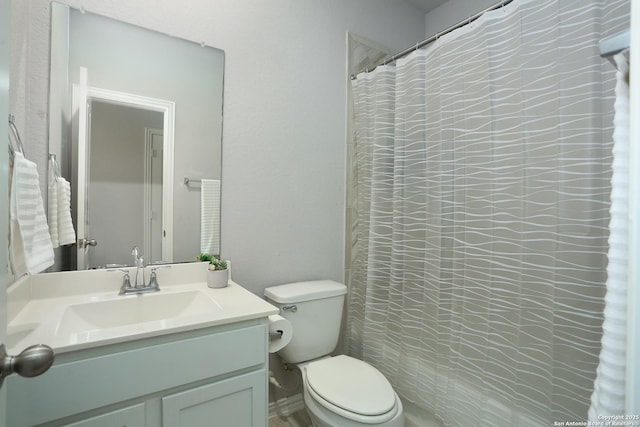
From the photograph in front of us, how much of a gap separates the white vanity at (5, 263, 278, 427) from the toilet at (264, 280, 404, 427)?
11.0 inches

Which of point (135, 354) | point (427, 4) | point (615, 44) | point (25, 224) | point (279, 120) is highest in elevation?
point (427, 4)

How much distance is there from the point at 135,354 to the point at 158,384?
0.12 m

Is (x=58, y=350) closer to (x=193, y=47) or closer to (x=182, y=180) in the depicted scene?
(x=182, y=180)

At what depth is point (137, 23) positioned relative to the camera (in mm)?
1317

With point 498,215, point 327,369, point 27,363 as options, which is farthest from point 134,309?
point 498,215

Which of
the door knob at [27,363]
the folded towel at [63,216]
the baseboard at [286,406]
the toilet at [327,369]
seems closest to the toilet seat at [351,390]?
the toilet at [327,369]

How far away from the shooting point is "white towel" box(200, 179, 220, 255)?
4.84 ft

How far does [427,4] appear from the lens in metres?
2.22

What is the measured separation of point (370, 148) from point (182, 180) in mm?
1072

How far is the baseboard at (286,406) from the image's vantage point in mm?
1673

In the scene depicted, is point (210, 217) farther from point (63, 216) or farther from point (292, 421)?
point (292, 421)

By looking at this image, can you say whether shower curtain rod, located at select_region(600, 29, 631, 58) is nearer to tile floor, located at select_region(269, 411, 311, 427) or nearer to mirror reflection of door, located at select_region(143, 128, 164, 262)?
mirror reflection of door, located at select_region(143, 128, 164, 262)

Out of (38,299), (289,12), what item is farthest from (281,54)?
(38,299)

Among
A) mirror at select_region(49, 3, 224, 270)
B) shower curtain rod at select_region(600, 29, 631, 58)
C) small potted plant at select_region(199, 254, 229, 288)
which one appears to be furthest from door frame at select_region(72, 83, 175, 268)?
shower curtain rod at select_region(600, 29, 631, 58)
